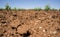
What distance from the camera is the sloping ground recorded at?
427cm

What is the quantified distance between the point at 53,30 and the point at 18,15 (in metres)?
1.83

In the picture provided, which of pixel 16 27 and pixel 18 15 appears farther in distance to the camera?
pixel 18 15

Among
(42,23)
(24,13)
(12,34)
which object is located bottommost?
(12,34)

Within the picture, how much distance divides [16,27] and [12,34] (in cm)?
37

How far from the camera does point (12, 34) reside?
4289mm

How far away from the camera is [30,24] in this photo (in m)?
4.66

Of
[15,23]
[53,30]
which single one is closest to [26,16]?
[15,23]

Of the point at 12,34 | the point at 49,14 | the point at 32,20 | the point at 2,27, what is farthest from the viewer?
the point at 49,14

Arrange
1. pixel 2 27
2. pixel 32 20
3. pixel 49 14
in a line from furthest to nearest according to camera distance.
Result: pixel 49 14, pixel 32 20, pixel 2 27

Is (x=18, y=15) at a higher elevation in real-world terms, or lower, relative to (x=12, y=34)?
higher

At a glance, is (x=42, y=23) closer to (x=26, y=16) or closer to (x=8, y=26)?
(x=26, y=16)

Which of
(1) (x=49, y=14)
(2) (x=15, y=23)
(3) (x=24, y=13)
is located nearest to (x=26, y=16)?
(3) (x=24, y=13)

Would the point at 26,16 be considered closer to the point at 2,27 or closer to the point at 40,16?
the point at 40,16

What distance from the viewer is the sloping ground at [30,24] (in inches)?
168
